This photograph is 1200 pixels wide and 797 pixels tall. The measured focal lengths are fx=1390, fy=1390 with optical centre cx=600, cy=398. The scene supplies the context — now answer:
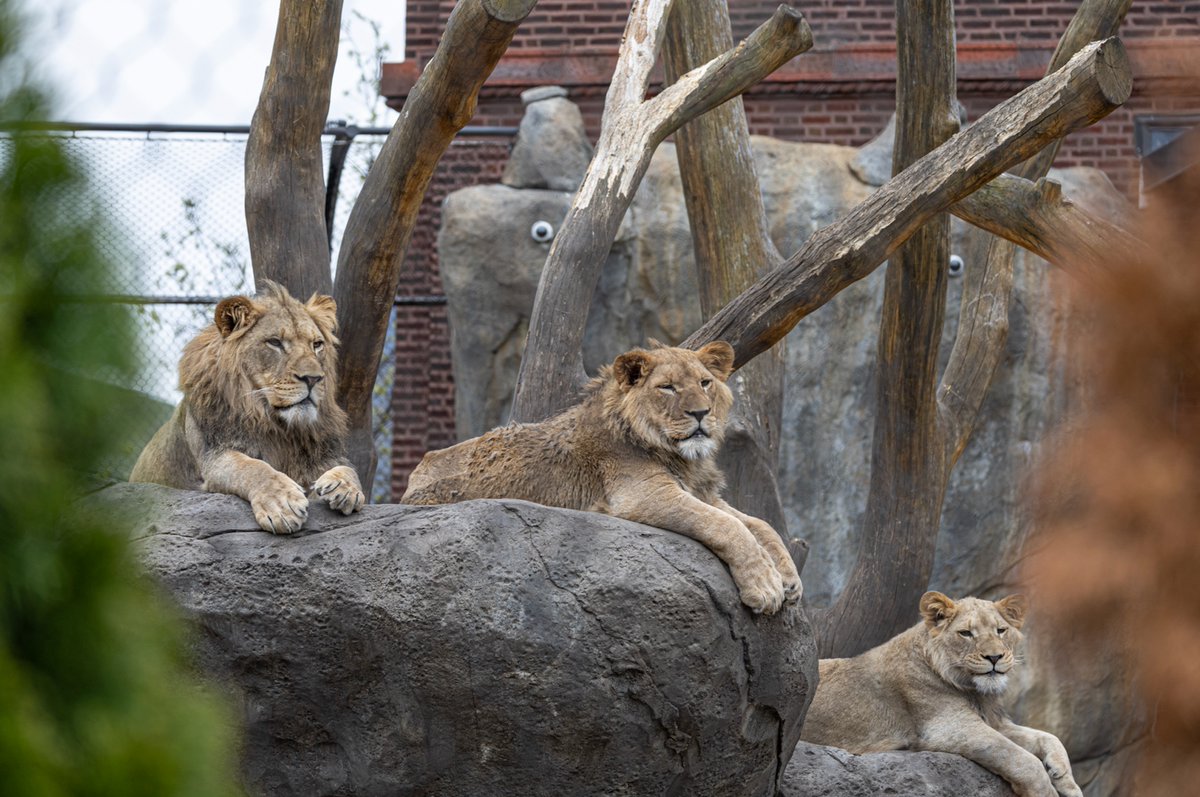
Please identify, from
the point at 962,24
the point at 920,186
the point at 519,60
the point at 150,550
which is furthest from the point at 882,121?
the point at 150,550

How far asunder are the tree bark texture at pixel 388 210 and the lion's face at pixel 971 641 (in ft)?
10.3

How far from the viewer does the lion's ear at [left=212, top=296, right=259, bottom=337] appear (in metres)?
5.70

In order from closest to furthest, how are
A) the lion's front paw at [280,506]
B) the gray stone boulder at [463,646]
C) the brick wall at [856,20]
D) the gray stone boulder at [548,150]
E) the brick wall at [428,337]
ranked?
the gray stone boulder at [463,646]
the lion's front paw at [280,506]
the gray stone boulder at [548,150]
the brick wall at [428,337]
the brick wall at [856,20]

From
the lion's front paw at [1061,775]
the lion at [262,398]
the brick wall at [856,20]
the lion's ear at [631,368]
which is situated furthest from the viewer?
the brick wall at [856,20]

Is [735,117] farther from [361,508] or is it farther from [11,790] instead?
[11,790]

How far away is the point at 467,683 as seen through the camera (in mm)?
4926

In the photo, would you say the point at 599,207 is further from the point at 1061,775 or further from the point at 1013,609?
the point at 1061,775

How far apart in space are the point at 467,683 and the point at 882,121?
924 centimetres

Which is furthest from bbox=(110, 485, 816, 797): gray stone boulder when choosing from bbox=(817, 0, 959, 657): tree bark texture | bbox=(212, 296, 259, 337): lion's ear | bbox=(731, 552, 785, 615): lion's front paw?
bbox=(817, 0, 959, 657): tree bark texture

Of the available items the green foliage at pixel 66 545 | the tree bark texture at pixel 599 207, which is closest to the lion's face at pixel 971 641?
the tree bark texture at pixel 599 207

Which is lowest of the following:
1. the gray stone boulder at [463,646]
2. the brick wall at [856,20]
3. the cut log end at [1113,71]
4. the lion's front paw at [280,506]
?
the gray stone boulder at [463,646]

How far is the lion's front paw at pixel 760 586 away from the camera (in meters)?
5.11

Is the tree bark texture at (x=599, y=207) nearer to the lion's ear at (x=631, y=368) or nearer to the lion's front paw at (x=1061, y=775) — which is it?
the lion's ear at (x=631, y=368)

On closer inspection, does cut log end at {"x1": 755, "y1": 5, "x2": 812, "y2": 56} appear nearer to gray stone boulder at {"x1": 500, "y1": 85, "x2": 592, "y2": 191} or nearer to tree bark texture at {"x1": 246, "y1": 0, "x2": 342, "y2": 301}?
tree bark texture at {"x1": 246, "y1": 0, "x2": 342, "y2": 301}
